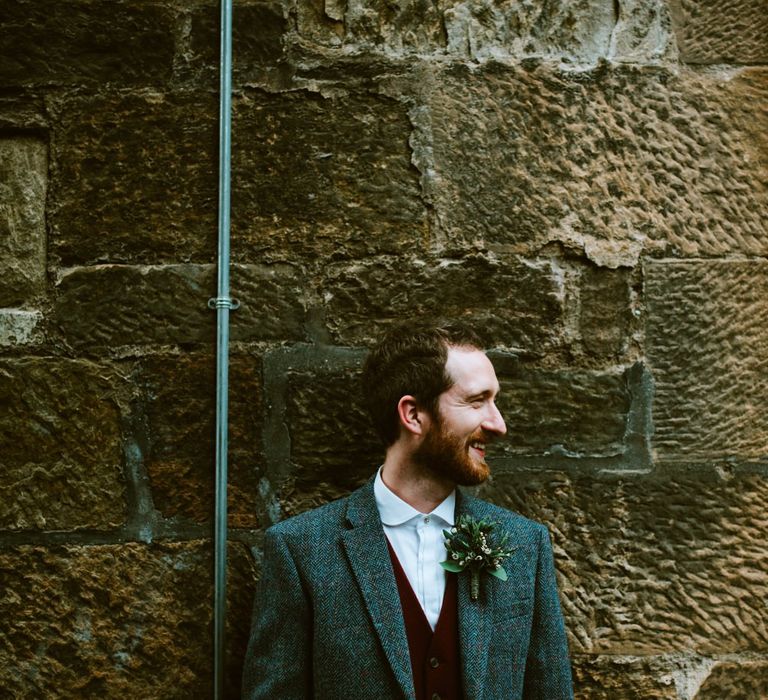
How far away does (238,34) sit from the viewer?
221cm

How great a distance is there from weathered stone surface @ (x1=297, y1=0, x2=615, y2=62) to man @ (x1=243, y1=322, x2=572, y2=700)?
854mm

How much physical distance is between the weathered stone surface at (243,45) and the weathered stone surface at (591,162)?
43 centimetres

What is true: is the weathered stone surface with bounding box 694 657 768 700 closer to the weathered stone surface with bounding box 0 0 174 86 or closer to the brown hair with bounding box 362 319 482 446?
the brown hair with bounding box 362 319 482 446

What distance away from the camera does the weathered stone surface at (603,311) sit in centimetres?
221

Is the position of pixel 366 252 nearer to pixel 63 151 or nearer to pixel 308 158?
pixel 308 158

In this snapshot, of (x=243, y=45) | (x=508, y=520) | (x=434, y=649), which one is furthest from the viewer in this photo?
(x=243, y=45)

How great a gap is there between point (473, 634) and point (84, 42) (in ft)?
6.01

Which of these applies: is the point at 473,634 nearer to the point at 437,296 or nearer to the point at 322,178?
the point at 437,296

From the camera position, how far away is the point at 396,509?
1862mm

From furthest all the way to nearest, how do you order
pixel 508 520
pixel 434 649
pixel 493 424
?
pixel 508 520 < pixel 493 424 < pixel 434 649

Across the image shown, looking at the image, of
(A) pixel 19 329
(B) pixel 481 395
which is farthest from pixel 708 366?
(A) pixel 19 329

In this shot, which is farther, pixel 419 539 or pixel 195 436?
pixel 195 436

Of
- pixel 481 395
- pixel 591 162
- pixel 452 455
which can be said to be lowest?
pixel 452 455

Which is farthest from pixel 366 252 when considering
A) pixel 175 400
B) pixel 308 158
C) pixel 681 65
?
pixel 681 65
